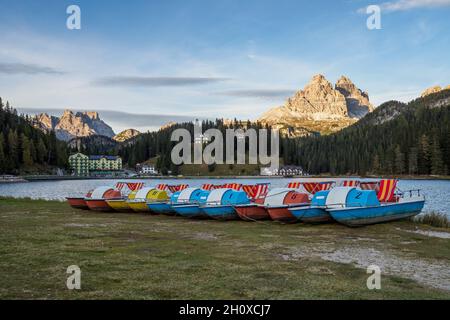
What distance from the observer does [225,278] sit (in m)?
14.0

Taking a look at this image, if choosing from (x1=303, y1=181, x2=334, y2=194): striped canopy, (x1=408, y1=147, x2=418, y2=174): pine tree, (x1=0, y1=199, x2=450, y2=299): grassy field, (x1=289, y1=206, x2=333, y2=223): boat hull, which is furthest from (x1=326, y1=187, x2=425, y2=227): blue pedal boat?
(x1=408, y1=147, x2=418, y2=174): pine tree

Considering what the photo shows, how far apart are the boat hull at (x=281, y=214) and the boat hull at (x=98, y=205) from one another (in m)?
17.9

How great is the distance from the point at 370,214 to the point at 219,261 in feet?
51.0

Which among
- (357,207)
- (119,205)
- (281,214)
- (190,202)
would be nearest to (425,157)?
(119,205)

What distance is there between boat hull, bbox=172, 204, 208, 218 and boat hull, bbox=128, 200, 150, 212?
14.2 ft

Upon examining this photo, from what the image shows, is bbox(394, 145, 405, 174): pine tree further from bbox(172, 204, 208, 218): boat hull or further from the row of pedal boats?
bbox(172, 204, 208, 218): boat hull

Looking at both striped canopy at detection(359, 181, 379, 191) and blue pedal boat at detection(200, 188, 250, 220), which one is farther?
striped canopy at detection(359, 181, 379, 191)

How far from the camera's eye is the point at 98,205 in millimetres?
42281

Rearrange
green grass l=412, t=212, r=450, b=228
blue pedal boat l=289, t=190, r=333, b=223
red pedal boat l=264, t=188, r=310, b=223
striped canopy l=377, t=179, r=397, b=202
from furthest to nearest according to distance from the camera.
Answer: striped canopy l=377, t=179, r=397, b=202 → green grass l=412, t=212, r=450, b=228 → red pedal boat l=264, t=188, r=310, b=223 → blue pedal boat l=289, t=190, r=333, b=223

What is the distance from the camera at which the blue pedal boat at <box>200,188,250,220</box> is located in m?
34.0

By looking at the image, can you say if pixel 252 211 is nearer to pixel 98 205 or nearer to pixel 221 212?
pixel 221 212
